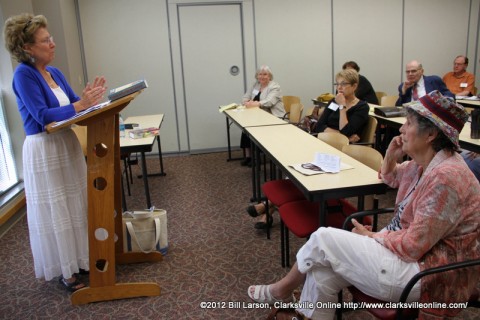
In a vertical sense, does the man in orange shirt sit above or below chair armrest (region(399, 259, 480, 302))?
above

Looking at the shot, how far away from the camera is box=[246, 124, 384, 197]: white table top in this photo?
6.43 ft

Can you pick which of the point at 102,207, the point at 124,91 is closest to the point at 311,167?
the point at 124,91

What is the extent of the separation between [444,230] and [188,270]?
177cm

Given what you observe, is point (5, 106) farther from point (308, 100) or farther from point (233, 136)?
point (308, 100)

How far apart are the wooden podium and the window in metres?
2.26

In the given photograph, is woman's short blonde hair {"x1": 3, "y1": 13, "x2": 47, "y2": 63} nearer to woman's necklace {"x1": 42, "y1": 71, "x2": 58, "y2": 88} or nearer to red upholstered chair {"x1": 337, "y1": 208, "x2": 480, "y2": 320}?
woman's necklace {"x1": 42, "y1": 71, "x2": 58, "y2": 88}

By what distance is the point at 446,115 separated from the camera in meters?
1.49

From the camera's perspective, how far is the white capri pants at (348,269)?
1.48m

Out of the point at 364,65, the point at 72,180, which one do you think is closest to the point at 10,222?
the point at 72,180

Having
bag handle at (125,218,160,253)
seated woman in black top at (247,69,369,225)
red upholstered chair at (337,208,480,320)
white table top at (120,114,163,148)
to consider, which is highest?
seated woman in black top at (247,69,369,225)

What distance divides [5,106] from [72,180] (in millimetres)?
2429

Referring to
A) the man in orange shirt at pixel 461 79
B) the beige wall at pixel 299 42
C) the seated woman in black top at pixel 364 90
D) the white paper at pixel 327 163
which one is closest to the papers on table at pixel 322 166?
the white paper at pixel 327 163

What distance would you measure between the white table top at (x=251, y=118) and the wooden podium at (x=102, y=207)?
6.38ft

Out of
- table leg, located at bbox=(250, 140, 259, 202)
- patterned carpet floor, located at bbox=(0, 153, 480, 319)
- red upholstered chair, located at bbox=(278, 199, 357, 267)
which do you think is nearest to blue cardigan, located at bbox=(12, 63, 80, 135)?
patterned carpet floor, located at bbox=(0, 153, 480, 319)
